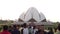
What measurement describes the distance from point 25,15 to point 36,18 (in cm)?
328

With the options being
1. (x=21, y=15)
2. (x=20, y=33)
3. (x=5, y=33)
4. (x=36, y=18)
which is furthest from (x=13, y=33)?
(x=21, y=15)

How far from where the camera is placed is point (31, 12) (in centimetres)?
6481

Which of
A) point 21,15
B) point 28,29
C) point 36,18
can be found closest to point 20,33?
point 28,29

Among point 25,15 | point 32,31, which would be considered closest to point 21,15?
point 25,15

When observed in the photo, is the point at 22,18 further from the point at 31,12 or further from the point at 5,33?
the point at 5,33

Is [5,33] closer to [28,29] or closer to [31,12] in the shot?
[28,29]

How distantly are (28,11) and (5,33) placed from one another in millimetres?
53224

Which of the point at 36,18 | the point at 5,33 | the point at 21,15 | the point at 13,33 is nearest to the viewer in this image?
the point at 5,33

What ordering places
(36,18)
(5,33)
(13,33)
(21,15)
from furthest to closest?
1. (21,15)
2. (36,18)
3. (13,33)
4. (5,33)

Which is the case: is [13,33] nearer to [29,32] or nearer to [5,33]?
[29,32]

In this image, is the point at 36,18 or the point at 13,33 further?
the point at 36,18

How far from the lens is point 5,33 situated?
1162 cm

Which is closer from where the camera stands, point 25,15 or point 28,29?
point 28,29

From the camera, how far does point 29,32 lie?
15.3 metres
